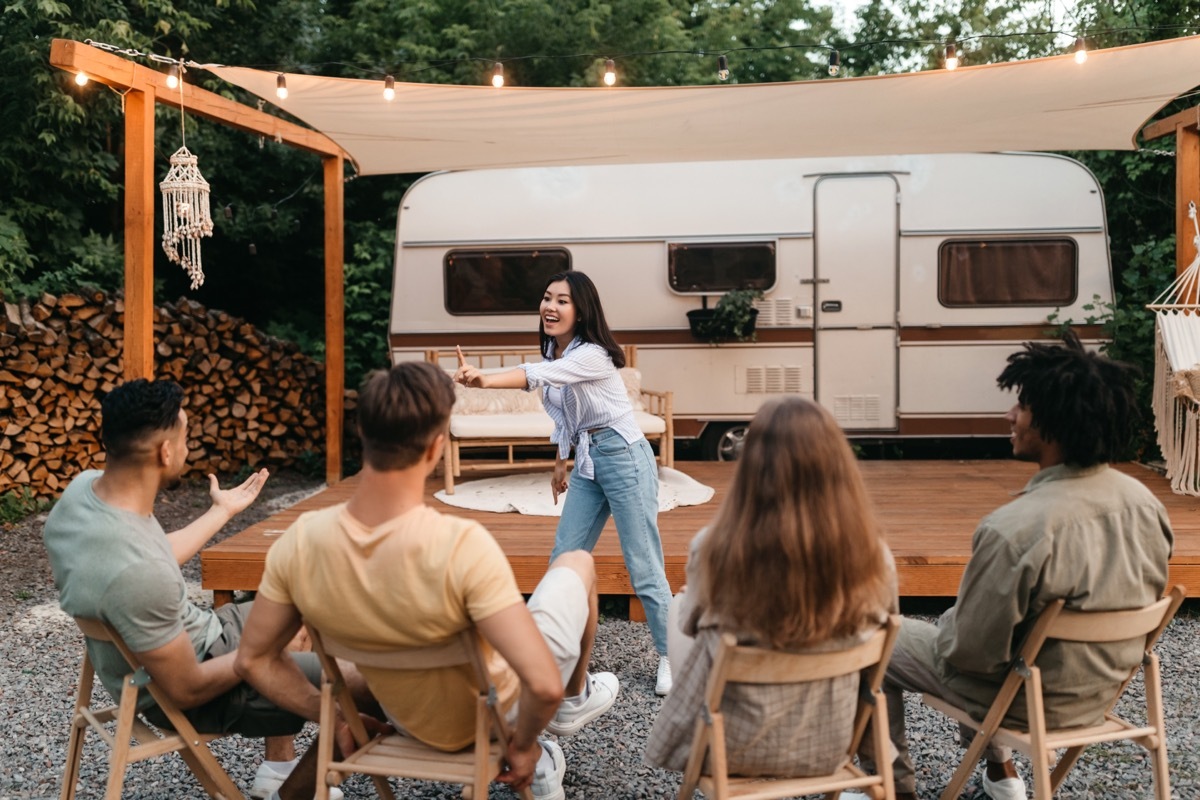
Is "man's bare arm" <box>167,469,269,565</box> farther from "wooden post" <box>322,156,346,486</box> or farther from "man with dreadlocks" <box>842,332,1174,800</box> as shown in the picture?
"wooden post" <box>322,156,346,486</box>

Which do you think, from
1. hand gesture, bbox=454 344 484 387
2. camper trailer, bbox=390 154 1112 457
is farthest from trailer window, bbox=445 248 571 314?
hand gesture, bbox=454 344 484 387

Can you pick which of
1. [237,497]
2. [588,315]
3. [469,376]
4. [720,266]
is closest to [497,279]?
[720,266]

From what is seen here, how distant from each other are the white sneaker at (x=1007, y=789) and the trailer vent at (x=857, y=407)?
15.8ft

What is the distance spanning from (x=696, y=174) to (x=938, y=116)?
7.36 ft

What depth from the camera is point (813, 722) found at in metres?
1.97

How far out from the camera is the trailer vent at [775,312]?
285 inches

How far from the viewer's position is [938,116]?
5.29 m

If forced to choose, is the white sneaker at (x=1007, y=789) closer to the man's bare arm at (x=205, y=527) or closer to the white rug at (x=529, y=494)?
the man's bare arm at (x=205, y=527)

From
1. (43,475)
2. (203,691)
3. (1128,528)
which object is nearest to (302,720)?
(203,691)

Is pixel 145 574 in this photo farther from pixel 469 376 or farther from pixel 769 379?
pixel 769 379

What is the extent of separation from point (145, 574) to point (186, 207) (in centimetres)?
295

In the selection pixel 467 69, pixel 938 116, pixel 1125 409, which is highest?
pixel 467 69

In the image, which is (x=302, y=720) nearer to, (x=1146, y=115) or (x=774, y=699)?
(x=774, y=699)

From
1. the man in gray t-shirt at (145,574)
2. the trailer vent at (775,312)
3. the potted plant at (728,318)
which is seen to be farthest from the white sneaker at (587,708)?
the trailer vent at (775,312)
